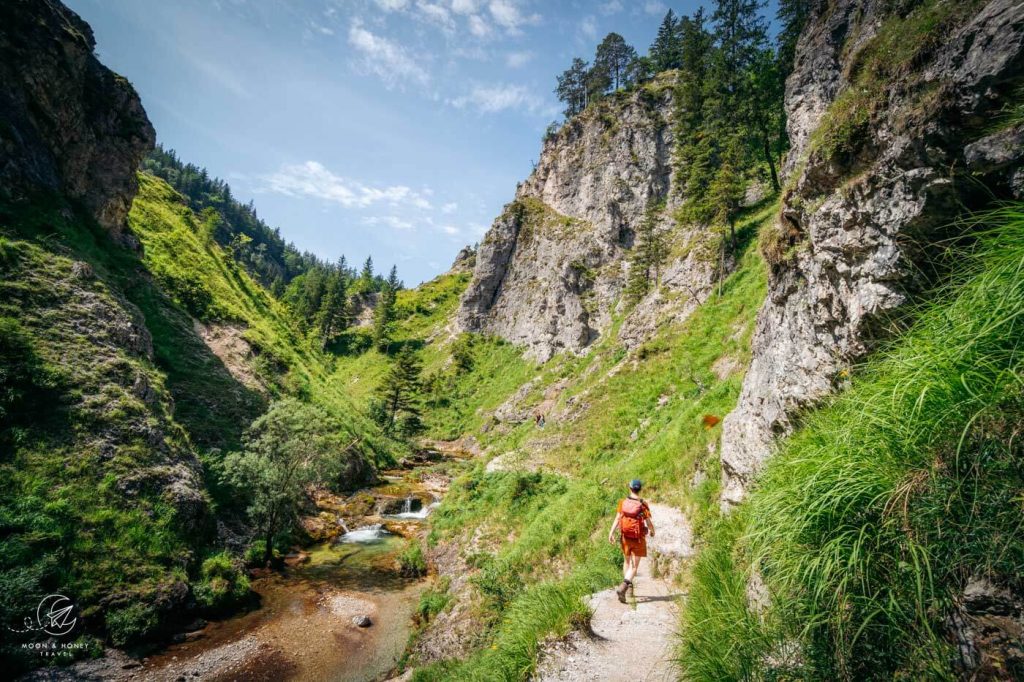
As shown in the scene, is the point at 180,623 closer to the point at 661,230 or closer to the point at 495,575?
the point at 495,575

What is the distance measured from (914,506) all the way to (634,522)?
17.6 feet

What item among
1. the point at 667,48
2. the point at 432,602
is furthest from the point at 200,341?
the point at 667,48

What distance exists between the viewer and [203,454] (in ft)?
67.6

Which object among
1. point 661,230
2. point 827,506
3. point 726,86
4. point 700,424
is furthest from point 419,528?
point 726,86

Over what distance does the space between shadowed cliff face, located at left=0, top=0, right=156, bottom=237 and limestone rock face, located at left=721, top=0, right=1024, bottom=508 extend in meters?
33.0

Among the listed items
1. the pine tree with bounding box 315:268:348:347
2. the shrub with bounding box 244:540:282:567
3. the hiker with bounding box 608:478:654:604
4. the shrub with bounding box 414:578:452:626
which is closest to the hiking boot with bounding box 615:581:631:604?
the hiker with bounding box 608:478:654:604

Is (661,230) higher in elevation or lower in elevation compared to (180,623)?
higher

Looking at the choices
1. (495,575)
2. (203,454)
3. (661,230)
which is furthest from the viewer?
(661,230)

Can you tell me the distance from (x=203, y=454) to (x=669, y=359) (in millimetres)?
27049

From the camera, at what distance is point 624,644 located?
5984 mm

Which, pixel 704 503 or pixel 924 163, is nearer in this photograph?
pixel 924 163

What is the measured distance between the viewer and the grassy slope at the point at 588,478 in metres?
8.75

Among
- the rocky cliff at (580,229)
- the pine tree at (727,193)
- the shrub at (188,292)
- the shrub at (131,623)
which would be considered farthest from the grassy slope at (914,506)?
the shrub at (188,292)

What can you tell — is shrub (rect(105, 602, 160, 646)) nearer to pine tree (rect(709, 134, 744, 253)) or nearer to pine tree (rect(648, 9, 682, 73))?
pine tree (rect(709, 134, 744, 253))
